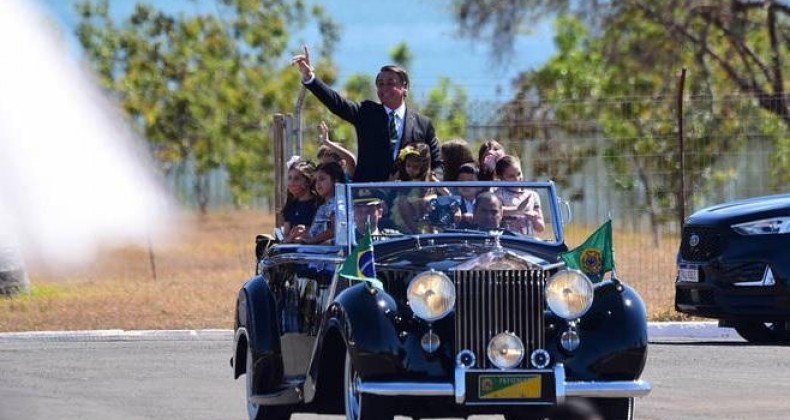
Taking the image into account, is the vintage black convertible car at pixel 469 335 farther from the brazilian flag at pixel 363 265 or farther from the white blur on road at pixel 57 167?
the white blur on road at pixel 57 167

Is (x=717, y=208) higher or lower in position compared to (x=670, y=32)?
lower

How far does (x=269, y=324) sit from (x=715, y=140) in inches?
489

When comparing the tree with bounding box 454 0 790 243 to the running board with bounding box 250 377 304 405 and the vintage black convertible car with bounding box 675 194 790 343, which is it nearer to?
the vintage black convertible car with bounding box 675 194 790 343

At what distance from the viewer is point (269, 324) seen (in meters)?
11.3

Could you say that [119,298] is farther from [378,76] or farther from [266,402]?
[266,402]

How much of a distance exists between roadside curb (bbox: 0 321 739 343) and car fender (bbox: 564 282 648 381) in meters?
8.07

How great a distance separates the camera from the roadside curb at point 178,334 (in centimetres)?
1825

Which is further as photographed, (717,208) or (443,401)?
(717,208)

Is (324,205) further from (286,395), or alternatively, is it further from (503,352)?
(503,352)

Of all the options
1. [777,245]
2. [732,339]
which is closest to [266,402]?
[777,245]

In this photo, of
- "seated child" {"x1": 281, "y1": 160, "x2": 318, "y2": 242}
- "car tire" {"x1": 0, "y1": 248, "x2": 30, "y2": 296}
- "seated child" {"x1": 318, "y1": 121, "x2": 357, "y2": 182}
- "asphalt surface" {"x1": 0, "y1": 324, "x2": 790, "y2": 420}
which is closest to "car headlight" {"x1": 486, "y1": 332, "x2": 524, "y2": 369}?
"asphalt surface" {"x1": 0, "y1": 324, "x2": 790, "y2": 420}

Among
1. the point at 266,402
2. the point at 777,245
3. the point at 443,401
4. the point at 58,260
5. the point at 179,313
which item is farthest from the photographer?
the point at 58,260

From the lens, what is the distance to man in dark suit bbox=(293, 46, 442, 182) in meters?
12.7

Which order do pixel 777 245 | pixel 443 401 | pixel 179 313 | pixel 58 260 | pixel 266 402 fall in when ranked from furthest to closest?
pixel 58 260 → pixel 179 313 → pixel 777 245 → pixel 266 402 → pixel 443 401
